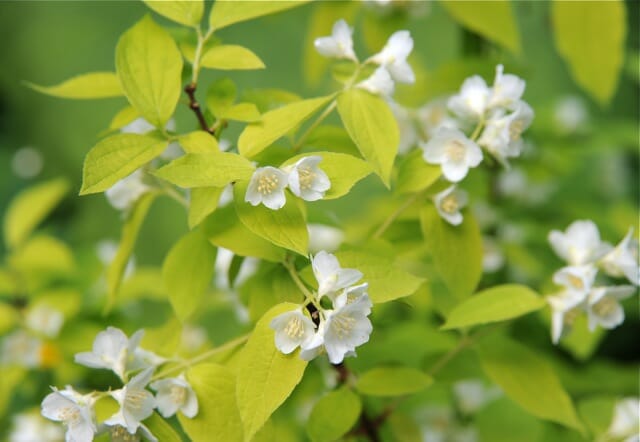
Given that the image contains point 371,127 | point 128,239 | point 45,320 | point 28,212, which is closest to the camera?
point 371,127

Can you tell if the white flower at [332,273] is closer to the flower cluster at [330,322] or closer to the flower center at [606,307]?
the flower cluster at [330,322]

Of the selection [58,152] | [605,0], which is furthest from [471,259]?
[58,152]

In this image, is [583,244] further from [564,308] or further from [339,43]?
[339,43]

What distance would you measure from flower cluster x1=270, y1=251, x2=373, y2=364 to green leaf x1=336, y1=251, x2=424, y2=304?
0.06ft

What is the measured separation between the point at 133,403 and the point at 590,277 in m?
0.43

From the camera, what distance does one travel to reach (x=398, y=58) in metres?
0.77

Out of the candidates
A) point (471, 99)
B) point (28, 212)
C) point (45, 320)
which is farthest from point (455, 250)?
point (28, 212)

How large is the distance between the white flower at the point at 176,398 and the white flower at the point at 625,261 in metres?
0.42

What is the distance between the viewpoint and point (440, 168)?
30.0 inches

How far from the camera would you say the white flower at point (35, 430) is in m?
1.18

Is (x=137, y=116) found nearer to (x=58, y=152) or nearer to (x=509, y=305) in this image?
(x=509, y=305)

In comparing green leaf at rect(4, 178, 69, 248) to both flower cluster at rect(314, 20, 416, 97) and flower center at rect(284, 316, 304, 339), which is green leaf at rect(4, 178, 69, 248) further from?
flower center at rect(284, 316, 304, 339)

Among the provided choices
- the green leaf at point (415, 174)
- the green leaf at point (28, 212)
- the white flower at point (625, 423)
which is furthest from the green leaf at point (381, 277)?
the green leaf at point (28, 212)

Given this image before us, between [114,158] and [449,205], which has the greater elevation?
[114,158]
